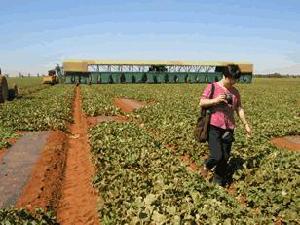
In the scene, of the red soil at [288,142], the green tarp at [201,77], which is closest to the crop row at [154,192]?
the red soil at [288,142]

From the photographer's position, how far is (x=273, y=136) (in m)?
15.9

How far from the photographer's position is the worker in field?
884cm

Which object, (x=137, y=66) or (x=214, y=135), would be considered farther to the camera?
(x=137, y=66)

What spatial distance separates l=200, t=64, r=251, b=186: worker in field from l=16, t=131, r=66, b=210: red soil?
10.9 ft

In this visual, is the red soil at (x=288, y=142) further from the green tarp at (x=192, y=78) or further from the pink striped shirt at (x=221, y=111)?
the green tarp at (x=192, y=78)

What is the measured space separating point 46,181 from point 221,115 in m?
4.17

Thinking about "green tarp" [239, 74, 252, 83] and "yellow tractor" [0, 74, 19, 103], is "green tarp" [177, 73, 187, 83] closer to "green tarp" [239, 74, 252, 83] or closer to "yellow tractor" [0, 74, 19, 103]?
"green tarp" [239, 74, 252, 83]

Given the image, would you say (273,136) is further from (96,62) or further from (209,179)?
(96,62)

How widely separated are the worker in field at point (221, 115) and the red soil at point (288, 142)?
17.5 ft

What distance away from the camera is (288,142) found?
15.0m

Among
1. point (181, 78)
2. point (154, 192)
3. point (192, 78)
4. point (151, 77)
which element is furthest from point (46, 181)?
point (192, 78)

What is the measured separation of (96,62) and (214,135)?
66.1 m

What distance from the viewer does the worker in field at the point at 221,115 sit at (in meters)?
8.84

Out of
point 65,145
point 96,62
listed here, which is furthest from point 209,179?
point 96,62
